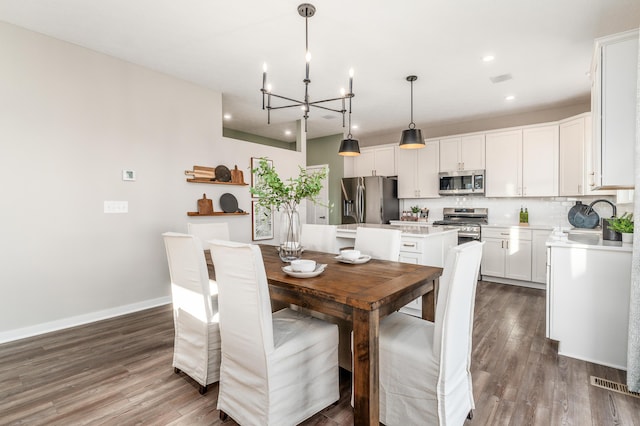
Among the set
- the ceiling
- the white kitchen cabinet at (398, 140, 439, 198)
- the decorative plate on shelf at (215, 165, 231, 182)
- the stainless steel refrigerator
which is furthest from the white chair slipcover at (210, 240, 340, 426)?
the white kitchen cabinet at (398, 140, 439, 198)

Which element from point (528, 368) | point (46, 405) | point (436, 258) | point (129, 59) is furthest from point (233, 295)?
point (129, 59)

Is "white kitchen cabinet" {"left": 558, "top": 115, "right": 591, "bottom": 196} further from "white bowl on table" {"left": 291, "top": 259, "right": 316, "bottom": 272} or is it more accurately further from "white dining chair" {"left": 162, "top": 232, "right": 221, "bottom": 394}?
"white dining chair" {"left": 162, "top": 232, "right": 221, "bottom": 394}

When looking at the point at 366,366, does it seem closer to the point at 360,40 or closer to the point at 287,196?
the point at 287,196

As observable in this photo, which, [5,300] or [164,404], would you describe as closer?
[164,404]

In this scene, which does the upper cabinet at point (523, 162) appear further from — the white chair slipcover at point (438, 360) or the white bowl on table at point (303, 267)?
the white bowl on table at point (303, 267)

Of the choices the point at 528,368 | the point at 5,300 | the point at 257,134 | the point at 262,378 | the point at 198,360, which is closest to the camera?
the point at 262,378

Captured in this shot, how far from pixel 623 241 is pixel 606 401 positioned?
1.22m

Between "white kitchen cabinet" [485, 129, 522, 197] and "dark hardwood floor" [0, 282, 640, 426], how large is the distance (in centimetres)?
263

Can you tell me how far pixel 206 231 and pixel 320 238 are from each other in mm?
1133

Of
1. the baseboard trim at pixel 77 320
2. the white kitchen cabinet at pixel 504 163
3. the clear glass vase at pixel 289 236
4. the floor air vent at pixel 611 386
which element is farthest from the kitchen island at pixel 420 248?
the baseboard trim at pixel 77 320

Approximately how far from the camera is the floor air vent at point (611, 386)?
198 centimetres

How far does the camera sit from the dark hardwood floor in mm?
1769

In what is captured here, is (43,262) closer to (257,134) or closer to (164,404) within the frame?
(164,404)

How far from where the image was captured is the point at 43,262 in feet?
9.66
